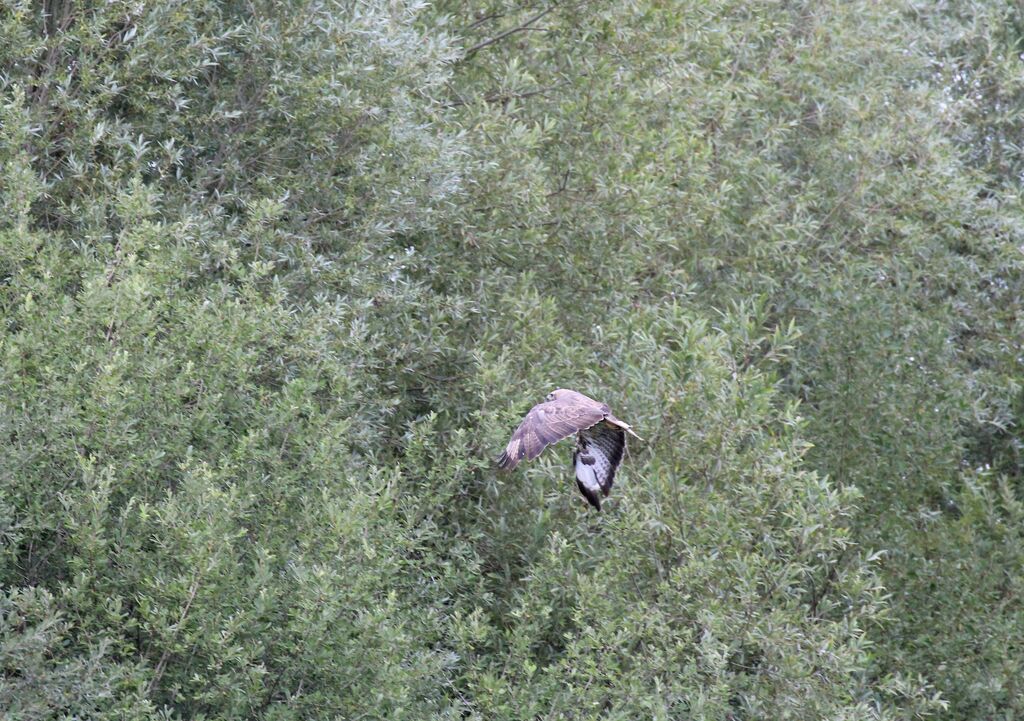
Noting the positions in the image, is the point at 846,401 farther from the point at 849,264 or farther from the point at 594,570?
the point at 594,570

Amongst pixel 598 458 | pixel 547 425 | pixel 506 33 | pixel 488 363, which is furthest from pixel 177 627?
pixel 506 33

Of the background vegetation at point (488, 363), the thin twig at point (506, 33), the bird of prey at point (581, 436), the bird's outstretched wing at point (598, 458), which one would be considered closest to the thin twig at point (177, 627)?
the background vegetation at point (488, 363)

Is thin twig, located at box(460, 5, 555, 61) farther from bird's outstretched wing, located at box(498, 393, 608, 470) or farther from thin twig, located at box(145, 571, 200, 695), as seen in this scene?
thin twig, located at box(145, 571, 200, 695)

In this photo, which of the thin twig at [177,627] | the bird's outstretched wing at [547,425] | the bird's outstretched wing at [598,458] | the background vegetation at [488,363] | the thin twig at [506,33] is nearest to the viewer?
the bird's outstretched wing at [547,425]

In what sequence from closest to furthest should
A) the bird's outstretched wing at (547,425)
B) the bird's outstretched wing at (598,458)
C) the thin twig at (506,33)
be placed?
the bird's outstretched wing at (547,425) < the bird's outstretched wing at (598,458) < the thin twig at (506,33)

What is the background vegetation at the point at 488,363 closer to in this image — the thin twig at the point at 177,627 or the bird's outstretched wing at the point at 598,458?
the thin twig at the point at 177,627

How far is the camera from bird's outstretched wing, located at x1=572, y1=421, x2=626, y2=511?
9703 mm

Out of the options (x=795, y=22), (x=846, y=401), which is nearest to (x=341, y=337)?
(x=846, y=401)

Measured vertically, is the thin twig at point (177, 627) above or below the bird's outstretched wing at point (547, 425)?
below

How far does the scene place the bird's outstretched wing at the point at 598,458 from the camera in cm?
970

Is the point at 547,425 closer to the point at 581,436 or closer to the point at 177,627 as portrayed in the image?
the point at 581,436

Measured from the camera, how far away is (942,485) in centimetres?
1452

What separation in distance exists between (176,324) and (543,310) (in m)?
3.22

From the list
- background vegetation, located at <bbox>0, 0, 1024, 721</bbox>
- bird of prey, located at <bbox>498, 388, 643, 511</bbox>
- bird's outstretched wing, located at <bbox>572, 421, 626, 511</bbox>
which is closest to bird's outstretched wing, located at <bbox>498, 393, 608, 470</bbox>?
bird of prey, located at <bbox>498, 388, 643, 511</bbox>
